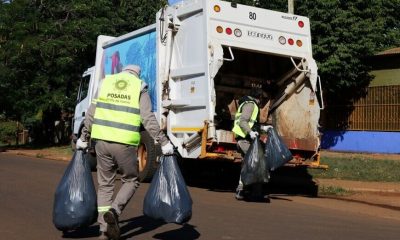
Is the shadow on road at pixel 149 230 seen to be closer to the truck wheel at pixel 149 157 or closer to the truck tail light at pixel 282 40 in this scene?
the truck wheel at pixel 149 157

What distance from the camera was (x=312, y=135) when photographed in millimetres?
10406

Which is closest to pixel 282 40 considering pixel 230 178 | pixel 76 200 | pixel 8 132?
pixel 230 178

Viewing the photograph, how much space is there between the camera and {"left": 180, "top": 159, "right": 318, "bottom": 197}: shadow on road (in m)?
11.2

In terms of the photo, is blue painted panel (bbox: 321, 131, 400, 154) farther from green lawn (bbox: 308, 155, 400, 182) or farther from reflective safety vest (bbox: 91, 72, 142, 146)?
reflective safety vest (bbox: 91, 72, 142, 146)

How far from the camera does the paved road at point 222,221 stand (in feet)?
20.3

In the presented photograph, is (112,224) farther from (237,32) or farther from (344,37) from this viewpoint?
(344,37)

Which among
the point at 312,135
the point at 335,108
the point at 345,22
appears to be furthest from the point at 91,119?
the point at 335,108

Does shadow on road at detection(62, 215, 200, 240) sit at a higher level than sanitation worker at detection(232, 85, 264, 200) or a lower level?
lower

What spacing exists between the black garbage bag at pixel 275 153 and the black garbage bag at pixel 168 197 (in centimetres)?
376

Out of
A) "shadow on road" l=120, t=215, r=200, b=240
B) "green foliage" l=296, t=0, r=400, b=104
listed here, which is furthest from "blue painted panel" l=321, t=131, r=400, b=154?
"shadow on road" l=120, t=215, r=200, b=240

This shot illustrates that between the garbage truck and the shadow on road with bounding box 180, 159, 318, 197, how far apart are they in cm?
109

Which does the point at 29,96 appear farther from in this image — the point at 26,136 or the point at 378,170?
the point at 378,170

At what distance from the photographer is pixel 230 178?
40.2ft

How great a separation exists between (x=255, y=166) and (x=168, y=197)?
11.6ft
